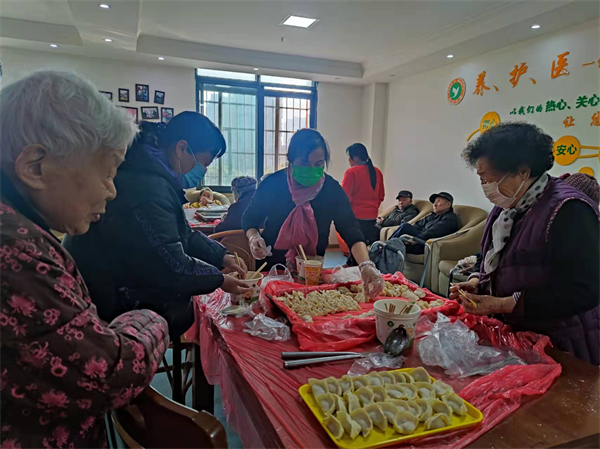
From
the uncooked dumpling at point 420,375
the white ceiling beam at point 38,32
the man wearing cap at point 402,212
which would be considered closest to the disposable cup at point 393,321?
the uncooked dumpling at point 420,375

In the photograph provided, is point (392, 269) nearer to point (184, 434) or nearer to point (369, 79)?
point (184, 434)

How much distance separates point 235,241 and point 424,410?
6.72 feet

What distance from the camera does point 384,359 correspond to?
1029 mm

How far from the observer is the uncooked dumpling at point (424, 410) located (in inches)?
29.8

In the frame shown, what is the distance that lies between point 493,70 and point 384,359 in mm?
4340

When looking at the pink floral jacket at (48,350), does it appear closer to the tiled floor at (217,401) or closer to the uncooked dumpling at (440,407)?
the uncooked dumpling at (440,407)

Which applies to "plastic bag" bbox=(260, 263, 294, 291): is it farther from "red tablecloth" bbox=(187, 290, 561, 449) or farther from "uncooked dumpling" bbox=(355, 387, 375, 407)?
"uncooked dumpling" bbox=(355, 387, 375, 407)

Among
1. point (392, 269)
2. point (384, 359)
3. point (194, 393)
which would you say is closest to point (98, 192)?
point (384, 359)

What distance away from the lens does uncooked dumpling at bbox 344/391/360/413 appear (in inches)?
30.6

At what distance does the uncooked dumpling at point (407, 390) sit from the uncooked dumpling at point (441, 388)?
48mm

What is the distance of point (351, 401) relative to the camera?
79 centimetres

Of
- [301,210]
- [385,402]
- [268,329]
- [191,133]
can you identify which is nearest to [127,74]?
[301,210]

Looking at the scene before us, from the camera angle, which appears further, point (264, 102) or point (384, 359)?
point (264, 102)

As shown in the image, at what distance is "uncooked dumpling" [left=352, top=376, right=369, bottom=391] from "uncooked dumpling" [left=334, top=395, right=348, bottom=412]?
7cm
